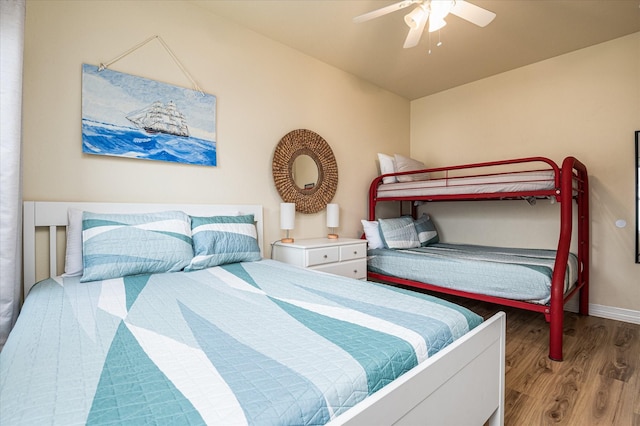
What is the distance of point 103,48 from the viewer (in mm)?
1917

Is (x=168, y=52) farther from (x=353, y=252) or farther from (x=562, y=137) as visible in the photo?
(x=562, y=137)

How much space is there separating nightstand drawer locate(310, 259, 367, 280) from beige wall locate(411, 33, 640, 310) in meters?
1.54

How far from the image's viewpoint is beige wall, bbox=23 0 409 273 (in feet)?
5.76

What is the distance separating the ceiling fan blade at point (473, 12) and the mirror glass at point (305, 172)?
162cm

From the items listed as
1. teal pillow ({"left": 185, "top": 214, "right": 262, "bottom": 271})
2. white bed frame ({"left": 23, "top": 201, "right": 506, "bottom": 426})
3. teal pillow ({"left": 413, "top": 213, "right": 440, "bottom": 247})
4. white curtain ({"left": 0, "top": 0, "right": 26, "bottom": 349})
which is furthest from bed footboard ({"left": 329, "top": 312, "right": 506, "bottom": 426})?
teal pillow ({"left": 413, "top": 213, "right": 440, "bottom": 247})

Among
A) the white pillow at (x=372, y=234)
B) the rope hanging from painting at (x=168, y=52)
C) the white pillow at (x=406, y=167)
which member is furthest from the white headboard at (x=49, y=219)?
the white pillow at (x=406, y=167)

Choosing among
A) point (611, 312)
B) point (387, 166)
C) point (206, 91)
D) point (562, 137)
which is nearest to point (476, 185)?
point (387, 166)

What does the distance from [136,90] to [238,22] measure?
→ 3.34ft

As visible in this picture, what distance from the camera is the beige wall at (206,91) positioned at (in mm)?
1757

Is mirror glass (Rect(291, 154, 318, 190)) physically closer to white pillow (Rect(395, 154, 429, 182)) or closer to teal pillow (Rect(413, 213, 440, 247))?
white pillow (Rect(395, 154, 429, 182))

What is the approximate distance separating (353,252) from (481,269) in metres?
1.01

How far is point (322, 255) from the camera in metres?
2.50

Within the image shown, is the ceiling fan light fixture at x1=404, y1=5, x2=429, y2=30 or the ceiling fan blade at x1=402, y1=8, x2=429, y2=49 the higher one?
the ceiling fan light fixture at x1=404, y1=5, x2=429, y2=30

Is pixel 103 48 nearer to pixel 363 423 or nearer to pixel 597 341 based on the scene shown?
pixel 363 423
